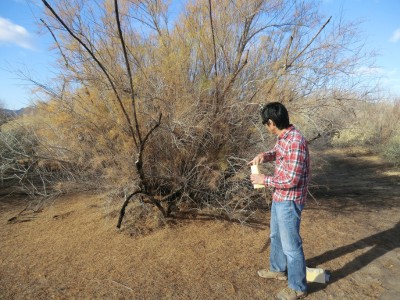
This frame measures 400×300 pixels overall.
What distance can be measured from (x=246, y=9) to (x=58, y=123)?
409cm

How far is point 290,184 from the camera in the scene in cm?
284

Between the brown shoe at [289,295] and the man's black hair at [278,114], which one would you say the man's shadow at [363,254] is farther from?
the man's black hair at [278,114]

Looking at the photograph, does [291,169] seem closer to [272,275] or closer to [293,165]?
[293,165]

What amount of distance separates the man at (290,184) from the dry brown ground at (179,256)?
305 mm

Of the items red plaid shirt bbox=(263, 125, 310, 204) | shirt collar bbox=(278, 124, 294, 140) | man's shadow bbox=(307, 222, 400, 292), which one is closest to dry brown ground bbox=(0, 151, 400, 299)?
man's shadow bbox=(307, 222, 400, 292)

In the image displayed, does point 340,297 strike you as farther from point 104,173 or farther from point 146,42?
point 146,42

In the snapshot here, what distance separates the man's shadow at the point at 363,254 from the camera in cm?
366

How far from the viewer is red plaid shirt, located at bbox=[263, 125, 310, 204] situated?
284cm

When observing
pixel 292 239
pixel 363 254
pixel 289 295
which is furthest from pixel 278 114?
pixel 363 254

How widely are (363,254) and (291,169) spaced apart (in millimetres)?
2124

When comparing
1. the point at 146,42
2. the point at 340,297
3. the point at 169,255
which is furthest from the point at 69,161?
the point at 340,297

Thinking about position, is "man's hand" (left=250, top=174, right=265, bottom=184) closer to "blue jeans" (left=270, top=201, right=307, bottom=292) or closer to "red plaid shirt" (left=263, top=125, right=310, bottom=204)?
"red plaid shirt" (left=263, top=125, right=310, bottom=204)

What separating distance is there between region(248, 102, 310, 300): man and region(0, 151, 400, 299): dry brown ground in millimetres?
305

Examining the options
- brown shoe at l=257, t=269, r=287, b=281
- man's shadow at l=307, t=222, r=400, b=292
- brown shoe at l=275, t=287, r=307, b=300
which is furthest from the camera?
man's shadow at l=307, t=222, r=400, b=292
